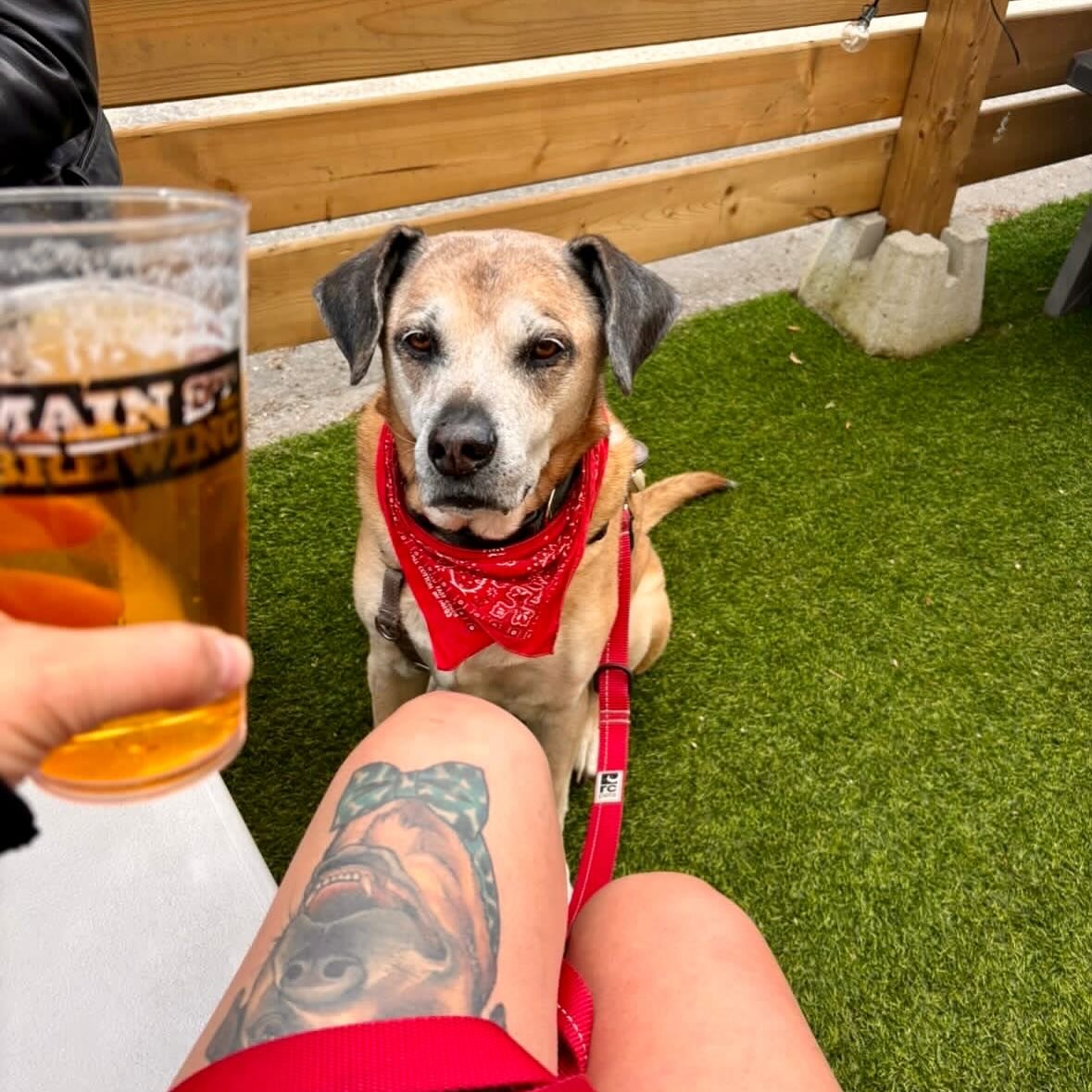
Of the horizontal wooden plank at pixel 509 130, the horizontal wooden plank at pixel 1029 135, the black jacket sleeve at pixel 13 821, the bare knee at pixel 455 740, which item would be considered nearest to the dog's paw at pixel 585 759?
the bare knee at pixel 455 740

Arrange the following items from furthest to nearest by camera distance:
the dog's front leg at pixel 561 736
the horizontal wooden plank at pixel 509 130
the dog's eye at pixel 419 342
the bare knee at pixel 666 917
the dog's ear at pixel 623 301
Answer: the horizontal wooden plank at pixel 509 130
the dog's front leg at pixel 561 736
the dog's ear at pixel 623 301
the dog's eye at pixel 419 342
the bare knee at pixel 666 917

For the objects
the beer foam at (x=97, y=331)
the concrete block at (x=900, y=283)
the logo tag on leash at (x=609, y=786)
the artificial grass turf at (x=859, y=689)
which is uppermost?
the beer foam at (x=97, y=331)

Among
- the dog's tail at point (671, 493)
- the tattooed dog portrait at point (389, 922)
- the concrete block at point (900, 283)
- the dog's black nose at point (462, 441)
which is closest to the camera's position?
the tattooed dog portrait at point (389, 922)

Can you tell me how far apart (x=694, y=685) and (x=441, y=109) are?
2.20 meters

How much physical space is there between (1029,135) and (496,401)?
14.7 feet

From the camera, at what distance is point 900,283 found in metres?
4.35

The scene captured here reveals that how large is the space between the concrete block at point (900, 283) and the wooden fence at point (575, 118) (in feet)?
0.50

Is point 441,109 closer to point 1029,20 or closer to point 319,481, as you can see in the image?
point 319,481

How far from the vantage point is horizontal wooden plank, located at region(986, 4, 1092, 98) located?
173 inches

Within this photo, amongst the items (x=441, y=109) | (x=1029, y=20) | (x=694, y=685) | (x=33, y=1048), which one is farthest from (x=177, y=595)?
(x=1029, y=20)

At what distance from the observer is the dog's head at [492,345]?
189 centimetres

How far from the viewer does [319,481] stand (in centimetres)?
336

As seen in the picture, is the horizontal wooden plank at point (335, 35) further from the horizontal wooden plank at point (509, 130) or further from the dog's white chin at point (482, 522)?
the dog's white chin at point (482, 522)

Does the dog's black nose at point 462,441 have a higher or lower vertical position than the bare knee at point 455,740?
higher
